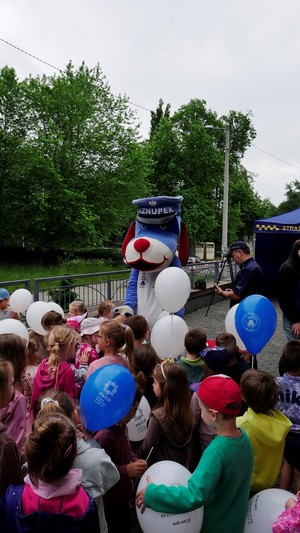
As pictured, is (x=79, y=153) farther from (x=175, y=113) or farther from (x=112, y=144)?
(x=175, y=113)

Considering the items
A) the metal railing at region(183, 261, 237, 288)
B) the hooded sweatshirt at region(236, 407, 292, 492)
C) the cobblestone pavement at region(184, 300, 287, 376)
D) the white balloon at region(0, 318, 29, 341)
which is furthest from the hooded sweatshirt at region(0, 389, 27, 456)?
the metal railing at region(183, 261, 237, 288)

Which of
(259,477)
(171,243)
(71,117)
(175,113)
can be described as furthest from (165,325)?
(175,113)

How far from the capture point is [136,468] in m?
2.26

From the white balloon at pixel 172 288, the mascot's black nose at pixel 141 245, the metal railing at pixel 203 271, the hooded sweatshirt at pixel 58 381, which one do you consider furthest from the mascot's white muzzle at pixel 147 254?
the metal railing at pixel 203 271

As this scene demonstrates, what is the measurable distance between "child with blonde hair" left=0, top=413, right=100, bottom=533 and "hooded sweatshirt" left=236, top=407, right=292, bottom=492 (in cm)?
112

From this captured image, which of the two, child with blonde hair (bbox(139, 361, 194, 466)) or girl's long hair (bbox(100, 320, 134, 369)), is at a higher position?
girl's long hair (bbox(100, 320, 134, 369))

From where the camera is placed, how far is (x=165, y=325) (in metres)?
4.17

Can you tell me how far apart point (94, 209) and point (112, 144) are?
Answer: 3.33 meters

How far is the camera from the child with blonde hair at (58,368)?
2.85 meters

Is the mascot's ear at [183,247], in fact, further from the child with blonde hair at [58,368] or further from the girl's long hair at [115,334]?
the child with blonde hair at [58,368]

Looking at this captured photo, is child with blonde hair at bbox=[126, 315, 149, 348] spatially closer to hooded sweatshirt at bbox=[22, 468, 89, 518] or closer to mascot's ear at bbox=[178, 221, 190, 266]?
mascot's ear at bbox=[178, 221, 190, 266]

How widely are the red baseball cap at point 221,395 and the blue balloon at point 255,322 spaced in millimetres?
1944

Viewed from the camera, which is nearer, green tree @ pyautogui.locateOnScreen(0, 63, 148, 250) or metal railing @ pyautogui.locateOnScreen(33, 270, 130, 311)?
metal railing @ pyautogui.locateOnScreen(33, 270, 130, 311)

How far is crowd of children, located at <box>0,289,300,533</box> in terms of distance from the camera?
1.64 m
